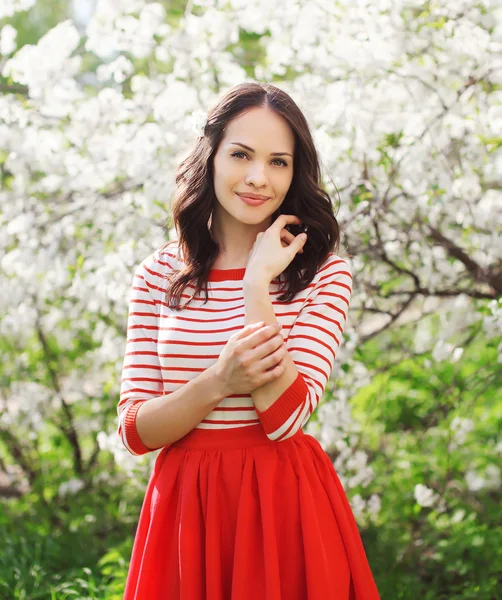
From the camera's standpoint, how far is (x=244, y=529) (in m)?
1.66

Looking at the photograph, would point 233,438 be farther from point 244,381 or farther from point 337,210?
point 337,210

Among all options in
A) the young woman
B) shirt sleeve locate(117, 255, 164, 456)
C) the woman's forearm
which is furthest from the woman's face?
the woman's forearm

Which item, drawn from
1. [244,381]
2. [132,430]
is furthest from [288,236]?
[132,430]

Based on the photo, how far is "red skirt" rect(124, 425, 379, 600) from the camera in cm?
166

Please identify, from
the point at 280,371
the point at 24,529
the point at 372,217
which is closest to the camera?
the point at 280,371

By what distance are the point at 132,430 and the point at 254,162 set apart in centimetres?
66

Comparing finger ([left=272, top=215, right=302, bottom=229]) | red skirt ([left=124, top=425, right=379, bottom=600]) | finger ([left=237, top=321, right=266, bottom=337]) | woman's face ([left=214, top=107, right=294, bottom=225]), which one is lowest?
red skirt ([left=124, top=425, right=379, bottom=600])

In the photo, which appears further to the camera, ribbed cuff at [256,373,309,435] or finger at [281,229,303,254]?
finger at [281,229,303,254]

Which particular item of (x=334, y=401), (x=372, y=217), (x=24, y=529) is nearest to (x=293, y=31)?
(x=372, y=217)

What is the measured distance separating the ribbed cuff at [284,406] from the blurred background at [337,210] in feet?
3.20

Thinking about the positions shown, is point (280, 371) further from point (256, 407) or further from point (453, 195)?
point (453, 195)

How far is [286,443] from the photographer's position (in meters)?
1.79

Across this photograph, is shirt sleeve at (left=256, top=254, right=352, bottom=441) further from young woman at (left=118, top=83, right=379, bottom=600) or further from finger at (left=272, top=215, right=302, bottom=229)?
finger at (left=272, top=215, right=302, bottom=229)

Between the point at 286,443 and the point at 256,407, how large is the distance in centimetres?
17
